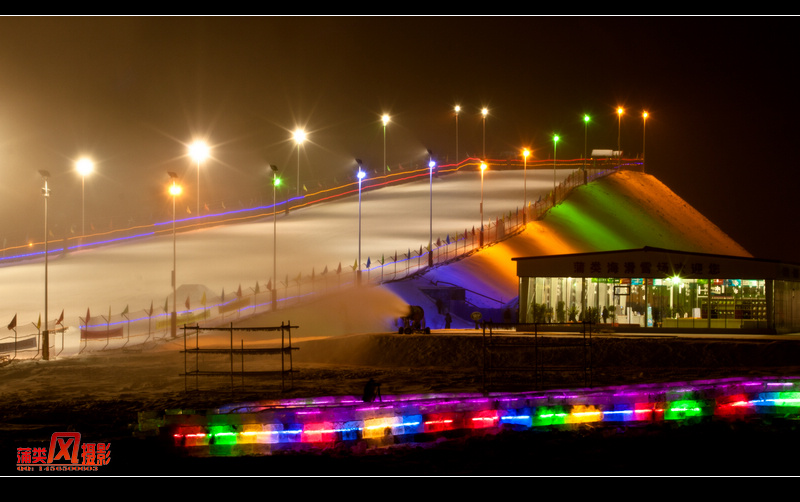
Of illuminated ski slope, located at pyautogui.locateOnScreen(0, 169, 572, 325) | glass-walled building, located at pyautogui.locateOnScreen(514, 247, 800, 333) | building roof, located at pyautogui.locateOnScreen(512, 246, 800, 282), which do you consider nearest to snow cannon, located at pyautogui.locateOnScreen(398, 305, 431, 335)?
glass-walled building, located at pyautogui.locateOnScreen(514, 247, 800, 333)

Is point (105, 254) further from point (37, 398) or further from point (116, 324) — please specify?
point (37, 398)

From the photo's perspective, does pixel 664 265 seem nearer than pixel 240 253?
Yes

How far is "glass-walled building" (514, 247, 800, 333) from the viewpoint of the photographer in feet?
98.3

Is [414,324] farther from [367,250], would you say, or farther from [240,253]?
[240,253]

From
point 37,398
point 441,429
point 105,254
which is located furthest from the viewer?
point 105,254

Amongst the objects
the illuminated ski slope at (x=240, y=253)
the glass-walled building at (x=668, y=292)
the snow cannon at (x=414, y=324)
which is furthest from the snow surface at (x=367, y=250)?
the glass-walled building at (x=668, y=292)

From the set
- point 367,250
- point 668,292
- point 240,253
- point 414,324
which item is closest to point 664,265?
point 668,292

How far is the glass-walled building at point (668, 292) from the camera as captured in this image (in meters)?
30.0

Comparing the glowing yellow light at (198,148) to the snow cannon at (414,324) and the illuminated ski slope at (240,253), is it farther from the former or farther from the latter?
the snow cannon at (414,324)

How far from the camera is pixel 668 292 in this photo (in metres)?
30.5

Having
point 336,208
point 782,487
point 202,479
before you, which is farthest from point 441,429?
point 336,208

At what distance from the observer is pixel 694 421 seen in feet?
59.9

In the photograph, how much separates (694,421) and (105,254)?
1439 inches

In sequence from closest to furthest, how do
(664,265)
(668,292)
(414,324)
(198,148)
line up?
(414,324) → (668,292) → (664,265) → (198,148)
